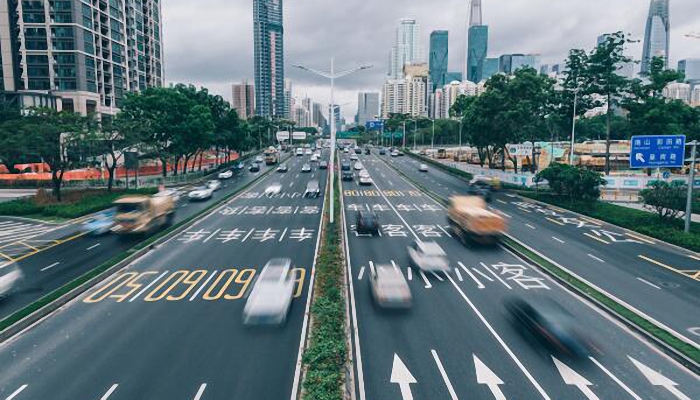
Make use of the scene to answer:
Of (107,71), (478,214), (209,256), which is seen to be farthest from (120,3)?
(478,214)

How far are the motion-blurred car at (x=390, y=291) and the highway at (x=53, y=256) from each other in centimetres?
1725

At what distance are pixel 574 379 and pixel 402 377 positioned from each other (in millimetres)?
5926

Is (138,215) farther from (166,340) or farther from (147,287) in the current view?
(166,340)

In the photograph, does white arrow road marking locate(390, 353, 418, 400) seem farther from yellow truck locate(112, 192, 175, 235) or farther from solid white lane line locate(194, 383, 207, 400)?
yellow truck locate(112, 192, 175, 235)

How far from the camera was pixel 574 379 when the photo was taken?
1475 centimetres

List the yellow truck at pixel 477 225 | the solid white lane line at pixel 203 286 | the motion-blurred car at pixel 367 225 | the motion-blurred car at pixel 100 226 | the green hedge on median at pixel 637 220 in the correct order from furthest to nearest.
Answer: the motion-blurred car at pixel 100 226, the motion-blurred car at pixel 367 225, the green hedge on median at pixel 637 220, the yellow truck at pixel 477 225, the solid white lane line at pixel 203 286

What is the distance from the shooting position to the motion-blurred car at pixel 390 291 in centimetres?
2027

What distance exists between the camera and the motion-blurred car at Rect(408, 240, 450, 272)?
25688mm

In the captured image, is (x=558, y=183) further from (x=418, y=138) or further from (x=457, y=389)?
(x=418, y=138)

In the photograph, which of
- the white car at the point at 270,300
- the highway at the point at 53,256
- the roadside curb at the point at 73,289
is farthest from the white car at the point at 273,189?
the white car at the point at 270,300

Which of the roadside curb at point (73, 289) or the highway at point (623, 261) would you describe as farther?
the highway at point (623, 261)

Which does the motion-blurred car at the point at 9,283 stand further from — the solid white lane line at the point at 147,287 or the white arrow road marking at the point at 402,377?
the white arrow road marking at the point at 402,377

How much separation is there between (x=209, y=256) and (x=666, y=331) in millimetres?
25876

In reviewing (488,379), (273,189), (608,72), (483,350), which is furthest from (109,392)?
(608,72)
